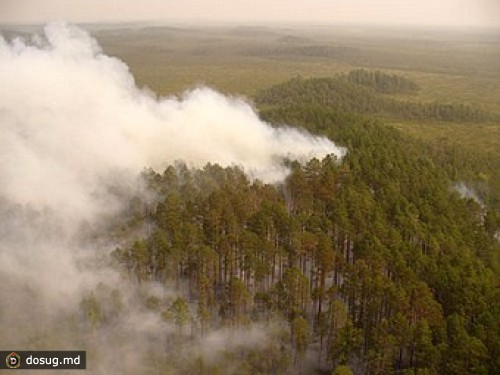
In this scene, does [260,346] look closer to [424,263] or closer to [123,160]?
[424,263]

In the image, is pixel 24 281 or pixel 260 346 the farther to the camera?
pixel 24 281

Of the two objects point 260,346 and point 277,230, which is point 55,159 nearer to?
point 277,230

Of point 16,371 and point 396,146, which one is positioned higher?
point 396,146

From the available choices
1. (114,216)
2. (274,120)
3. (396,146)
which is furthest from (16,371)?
(274,120)

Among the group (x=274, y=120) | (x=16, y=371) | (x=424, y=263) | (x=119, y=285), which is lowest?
(x=16, y=371)

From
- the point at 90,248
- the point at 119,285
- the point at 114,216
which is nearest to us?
the point at 119,285

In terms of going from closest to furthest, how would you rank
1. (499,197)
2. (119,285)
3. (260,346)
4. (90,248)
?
(260,346), (119,285), (90,248), (499,197)
